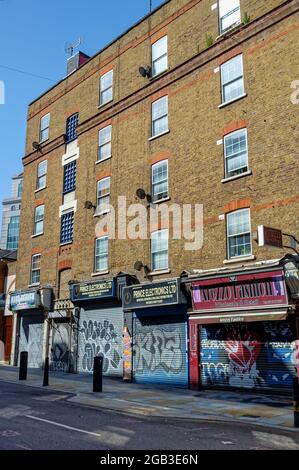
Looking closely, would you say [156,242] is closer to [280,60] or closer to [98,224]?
[98,224]

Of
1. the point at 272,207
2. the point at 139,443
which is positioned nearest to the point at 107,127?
the point at 272,207

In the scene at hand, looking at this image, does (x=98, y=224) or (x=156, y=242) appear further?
(x=98, y=224)

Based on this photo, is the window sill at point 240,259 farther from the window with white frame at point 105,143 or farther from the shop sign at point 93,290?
the window with white frame at point 105,143

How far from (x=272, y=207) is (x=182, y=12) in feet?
36.6

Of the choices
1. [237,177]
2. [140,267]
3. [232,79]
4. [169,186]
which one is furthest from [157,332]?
[232,79]

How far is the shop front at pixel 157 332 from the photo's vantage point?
1844 cm

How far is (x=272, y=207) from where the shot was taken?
52.7 feet

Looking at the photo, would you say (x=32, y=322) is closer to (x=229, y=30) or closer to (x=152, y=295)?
(x=152, y=295)

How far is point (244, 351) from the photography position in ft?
53.6

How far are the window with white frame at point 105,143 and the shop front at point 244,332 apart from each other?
998 cm

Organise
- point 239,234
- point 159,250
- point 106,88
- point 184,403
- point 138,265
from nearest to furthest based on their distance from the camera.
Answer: point 184,403 < point 239,234 < point 159,250 < point 138,265 < point 106,88

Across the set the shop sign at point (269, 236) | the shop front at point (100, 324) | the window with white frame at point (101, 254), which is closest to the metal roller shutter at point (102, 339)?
the shop front at point (100, 324)

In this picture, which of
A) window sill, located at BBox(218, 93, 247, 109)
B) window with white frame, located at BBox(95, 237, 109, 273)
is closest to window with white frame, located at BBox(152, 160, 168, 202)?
window sill, located at BBox(218, 93, 247, 109)

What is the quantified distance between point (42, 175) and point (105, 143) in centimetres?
669
